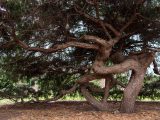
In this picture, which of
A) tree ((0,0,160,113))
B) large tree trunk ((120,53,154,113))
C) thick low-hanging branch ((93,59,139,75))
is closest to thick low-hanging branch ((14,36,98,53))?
tree ((0,0,160,113))

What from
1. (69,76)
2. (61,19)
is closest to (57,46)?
(61,19)

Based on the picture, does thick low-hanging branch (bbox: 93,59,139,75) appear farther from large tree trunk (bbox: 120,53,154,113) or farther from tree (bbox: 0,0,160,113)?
large tree trunk (bbox: 120,53,154,113)

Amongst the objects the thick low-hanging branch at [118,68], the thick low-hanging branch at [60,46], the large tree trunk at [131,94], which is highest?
the thick low-hanging branch at [60,46]

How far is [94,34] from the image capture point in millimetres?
10195

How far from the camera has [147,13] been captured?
9297mm

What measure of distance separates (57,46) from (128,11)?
67.9 inches

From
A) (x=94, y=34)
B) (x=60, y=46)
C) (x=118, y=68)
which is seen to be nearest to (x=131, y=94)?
(x=118, y=68)

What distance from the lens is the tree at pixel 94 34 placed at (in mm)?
8820

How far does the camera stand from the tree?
28.9 feet

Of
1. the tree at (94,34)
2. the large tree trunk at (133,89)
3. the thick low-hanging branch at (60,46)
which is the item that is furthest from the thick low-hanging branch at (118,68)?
the thick low-hanging branch at (60,46)

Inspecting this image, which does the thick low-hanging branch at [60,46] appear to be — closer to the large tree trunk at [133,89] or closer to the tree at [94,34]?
the tree at [94,34]

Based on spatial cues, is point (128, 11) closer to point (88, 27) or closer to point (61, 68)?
point (88, 27)

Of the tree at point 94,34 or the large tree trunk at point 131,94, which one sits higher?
the tree at point 94,34

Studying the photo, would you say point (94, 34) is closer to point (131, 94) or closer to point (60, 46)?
point (60, 46)
